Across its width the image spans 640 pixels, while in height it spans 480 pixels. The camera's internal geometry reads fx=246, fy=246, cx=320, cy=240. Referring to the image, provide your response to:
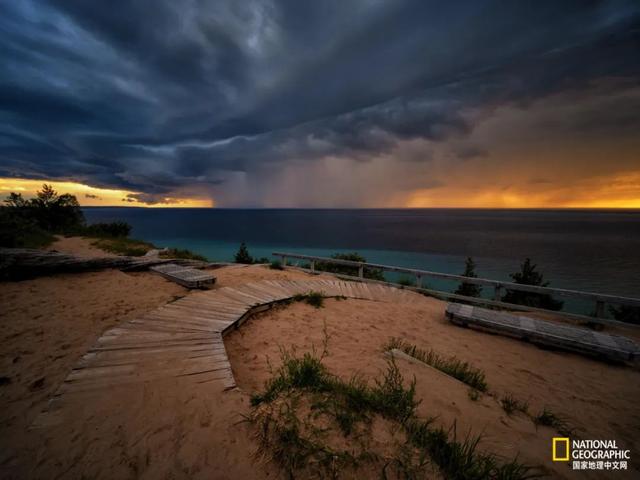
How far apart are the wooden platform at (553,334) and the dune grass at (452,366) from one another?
2.03 m

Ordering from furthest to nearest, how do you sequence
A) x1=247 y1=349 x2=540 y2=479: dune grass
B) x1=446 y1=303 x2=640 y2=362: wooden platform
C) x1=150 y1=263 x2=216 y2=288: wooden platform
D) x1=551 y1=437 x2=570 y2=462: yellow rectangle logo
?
x1=150 y1=263 x2=216 y2=288: wooden platform
x1=446 y1=303 x2=640 y2=362: wooden platform
x1=551 y1=437 x2=570 y2=462: yellow rectangle logo
x1=247 y1=349 x2=540 y2=479: dune grass

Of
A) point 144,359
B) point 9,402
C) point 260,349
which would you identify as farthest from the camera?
point 260,349

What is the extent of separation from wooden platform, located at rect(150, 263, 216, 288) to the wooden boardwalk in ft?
4.69

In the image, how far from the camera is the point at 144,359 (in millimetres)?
3820

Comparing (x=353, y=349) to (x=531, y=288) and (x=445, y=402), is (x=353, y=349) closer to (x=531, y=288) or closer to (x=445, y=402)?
(x=445, y=402)

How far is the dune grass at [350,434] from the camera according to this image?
7.61 ft

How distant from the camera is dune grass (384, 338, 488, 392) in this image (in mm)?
3910

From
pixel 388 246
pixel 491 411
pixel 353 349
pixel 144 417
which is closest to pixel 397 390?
pixel 491 411

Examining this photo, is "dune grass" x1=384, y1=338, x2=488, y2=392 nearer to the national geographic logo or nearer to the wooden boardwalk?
the national geographic logo

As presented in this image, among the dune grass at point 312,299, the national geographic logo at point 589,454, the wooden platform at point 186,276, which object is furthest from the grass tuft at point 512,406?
the wooden platform at point 186,276

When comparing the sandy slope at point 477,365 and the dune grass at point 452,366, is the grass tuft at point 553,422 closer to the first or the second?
the sandy slope at point 477,365

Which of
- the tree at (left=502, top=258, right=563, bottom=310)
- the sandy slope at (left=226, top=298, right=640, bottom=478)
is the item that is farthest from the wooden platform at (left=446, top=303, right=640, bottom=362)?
the tree at (left=502, top=258, right=563, bottom=310)

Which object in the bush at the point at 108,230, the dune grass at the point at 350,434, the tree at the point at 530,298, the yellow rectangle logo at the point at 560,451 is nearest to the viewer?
the dune grass at the point at 350,434

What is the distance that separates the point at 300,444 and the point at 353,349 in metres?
2.47
